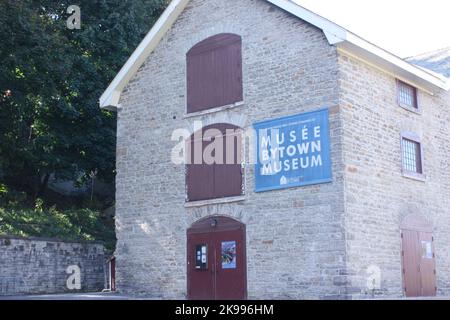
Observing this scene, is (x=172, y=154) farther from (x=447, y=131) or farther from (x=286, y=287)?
(x=447, y=131)

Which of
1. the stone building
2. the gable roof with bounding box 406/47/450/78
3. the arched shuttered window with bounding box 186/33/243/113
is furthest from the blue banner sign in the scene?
the gable roof with bounding box 406/47/450/78

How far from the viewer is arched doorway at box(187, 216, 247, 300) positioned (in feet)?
62.1

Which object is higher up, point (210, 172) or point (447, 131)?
point (447, 131)

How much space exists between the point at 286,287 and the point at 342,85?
5.52 meters

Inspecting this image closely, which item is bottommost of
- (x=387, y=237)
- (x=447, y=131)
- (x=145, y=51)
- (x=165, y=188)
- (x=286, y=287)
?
(x=286, y=287)

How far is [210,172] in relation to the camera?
65.9ft

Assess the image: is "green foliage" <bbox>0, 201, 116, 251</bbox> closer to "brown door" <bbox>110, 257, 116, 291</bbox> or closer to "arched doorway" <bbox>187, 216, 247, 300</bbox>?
"brown door" <bbox>110, 257, 116, 291</bbox>

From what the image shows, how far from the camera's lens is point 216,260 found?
19531mm

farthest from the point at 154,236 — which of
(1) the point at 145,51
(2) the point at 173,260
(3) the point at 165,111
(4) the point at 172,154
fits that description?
(1) the point at 145,51

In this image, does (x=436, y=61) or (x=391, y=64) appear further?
(x=436, y=61)

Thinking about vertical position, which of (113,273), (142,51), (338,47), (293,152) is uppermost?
(142,51)

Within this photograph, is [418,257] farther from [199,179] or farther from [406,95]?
[199,179]

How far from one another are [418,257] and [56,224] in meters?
13.3

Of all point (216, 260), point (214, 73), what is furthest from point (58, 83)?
point (216, 260)
